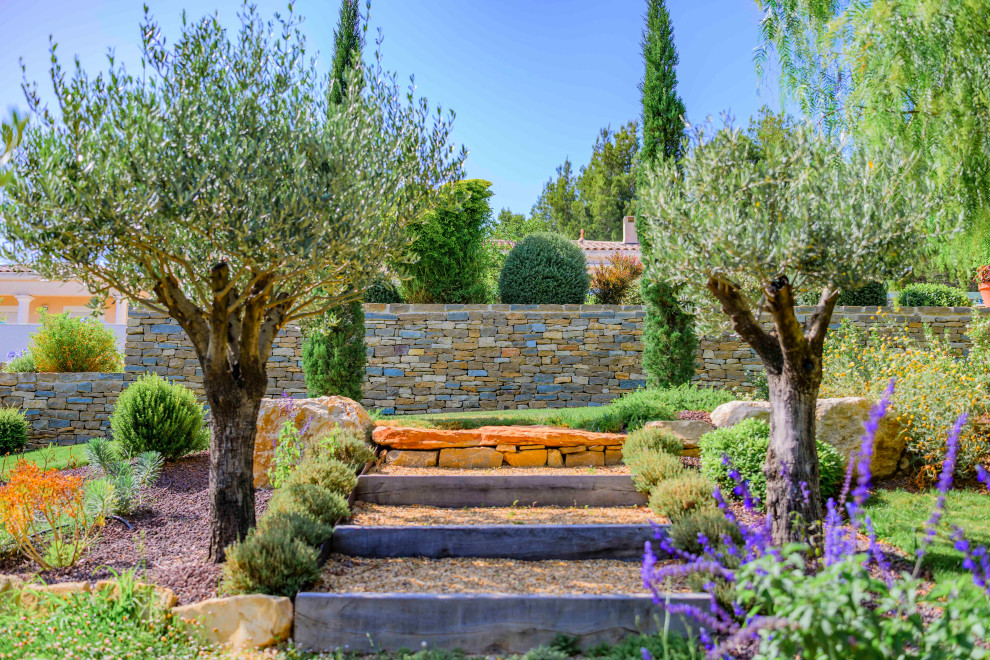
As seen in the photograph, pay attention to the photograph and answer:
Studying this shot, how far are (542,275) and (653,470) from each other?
6978mm

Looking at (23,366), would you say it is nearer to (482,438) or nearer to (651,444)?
(482,438)

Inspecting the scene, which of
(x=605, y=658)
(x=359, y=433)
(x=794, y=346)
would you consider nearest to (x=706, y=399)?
(x=794, y=346)

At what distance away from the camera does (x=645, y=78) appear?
10.3 meters

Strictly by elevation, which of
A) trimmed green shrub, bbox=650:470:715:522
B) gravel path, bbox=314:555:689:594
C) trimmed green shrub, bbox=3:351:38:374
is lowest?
gravel path, bbox=314:555:689:594

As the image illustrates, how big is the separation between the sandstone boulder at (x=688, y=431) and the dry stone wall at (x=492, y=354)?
3838 millimetres

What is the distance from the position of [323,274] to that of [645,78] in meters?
7.66

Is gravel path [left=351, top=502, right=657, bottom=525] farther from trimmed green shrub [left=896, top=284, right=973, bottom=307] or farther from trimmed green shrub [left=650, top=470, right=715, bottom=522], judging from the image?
trimmed green shrub [left=896, top=284, right=973, bottom=307]

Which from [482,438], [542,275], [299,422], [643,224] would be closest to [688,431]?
[482,438]

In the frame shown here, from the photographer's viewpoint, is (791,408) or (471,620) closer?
(471,620)

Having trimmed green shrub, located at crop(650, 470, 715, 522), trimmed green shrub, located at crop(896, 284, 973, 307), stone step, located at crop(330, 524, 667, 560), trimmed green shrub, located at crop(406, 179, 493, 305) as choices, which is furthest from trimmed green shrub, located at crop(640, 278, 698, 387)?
trimmed green shrub, located at crop(896, 284, 973, 307)

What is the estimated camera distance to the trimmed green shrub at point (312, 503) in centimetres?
474

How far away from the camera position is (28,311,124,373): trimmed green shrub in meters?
10.8

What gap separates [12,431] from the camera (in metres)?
9.28

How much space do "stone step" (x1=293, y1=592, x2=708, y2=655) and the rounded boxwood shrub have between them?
8.78 meters
